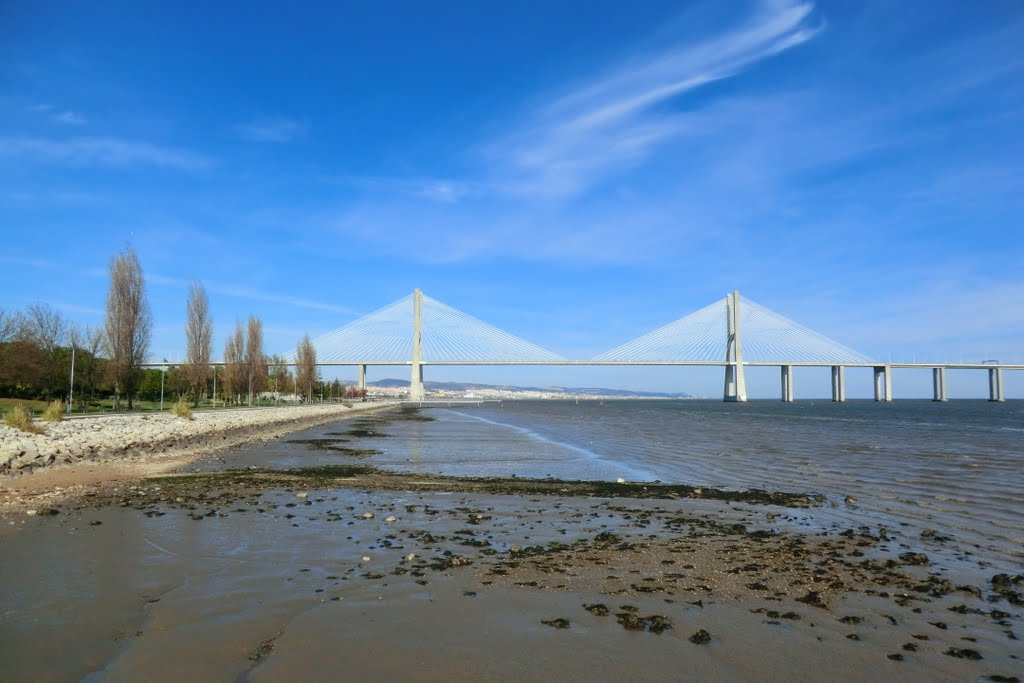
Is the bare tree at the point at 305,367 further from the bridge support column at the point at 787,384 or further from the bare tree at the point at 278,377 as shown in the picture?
the bridge support column at the point at 787,384

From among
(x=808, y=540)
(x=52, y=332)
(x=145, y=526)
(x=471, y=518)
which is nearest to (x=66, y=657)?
(x=145, y=526)

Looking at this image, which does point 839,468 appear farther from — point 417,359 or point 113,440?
point 417,359

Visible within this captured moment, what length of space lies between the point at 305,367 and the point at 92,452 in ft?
216

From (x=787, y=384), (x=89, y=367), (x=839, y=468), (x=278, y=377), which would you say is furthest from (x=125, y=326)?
(x=787, y=384)

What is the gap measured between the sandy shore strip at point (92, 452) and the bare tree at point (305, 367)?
2160 inches

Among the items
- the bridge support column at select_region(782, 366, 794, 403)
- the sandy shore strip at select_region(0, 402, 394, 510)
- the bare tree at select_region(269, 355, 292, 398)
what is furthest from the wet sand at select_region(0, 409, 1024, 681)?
the bridge support column at select_region(782, 366, 794, 403)

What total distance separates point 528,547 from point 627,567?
4.19ft

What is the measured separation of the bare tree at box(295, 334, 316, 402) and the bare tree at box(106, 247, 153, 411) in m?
41.5

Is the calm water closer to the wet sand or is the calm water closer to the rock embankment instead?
the wet sand

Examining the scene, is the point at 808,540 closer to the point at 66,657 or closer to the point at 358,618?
the point at 358,618

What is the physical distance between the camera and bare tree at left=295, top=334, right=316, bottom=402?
81.1 m

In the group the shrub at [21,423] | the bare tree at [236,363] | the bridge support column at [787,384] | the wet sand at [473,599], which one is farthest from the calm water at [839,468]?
the bridge support column at [787,384]

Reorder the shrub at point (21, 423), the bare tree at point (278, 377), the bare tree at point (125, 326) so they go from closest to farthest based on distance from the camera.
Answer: the shrub at point (21, 423), the bare tree at point (125, 326), the bare tree at point (278, 377)

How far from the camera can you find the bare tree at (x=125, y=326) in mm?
37812
